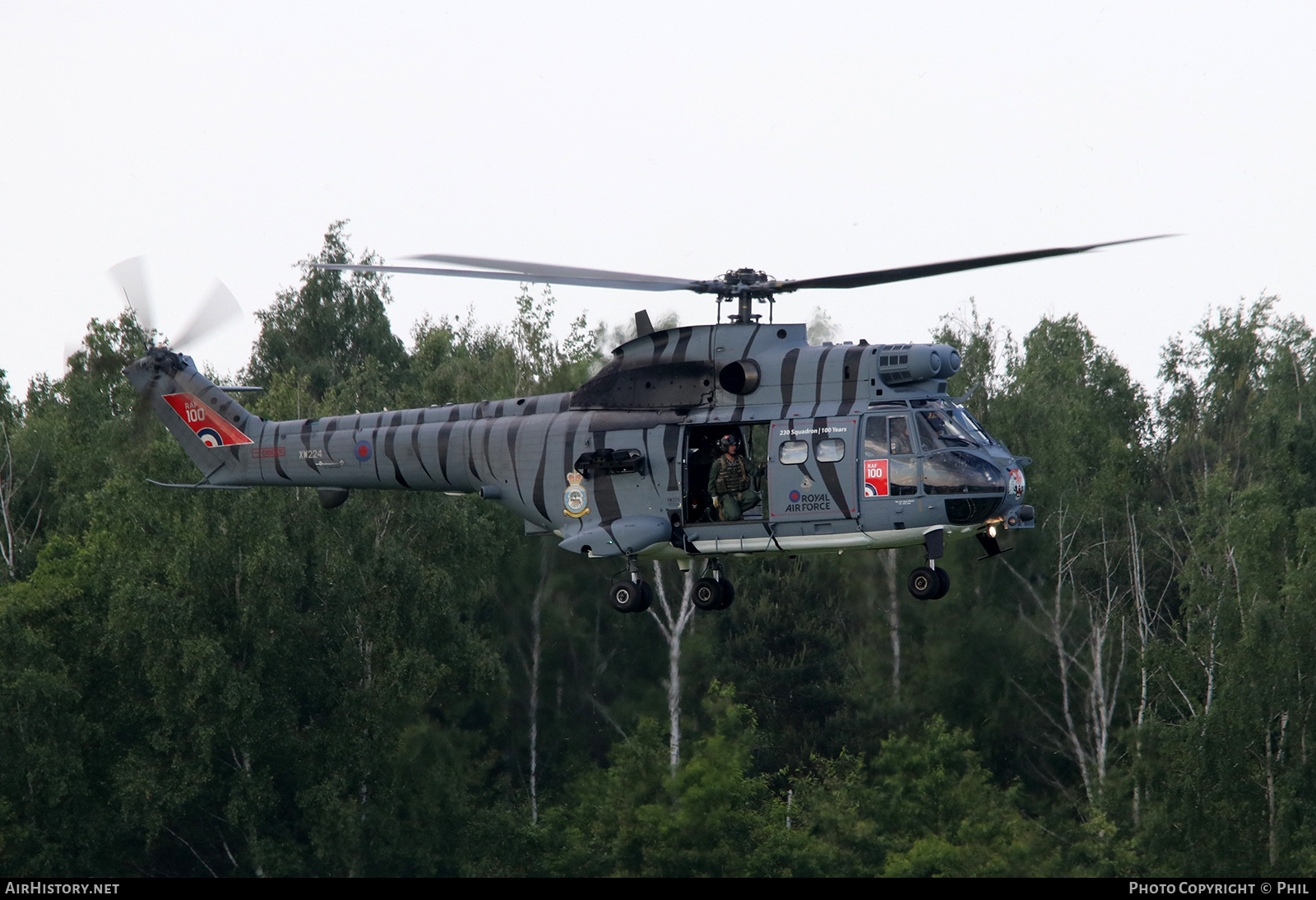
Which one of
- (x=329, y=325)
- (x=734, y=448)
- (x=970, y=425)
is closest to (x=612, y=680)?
(x=329, y=325)

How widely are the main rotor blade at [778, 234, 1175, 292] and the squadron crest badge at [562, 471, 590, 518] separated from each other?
376cm

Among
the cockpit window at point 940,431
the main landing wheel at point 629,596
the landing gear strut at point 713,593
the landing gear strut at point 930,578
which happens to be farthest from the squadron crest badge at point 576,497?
the cockpit window at point 940,431

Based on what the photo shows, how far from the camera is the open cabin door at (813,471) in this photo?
65.7 ft

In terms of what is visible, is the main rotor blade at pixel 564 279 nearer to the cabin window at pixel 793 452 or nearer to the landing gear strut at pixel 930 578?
the cabin window at pixel 793 452

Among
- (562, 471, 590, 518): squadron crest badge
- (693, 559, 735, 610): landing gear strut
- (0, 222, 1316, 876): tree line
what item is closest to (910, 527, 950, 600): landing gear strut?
A: (693, 559, 735, 610): landing gear strut

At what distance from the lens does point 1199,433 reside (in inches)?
2189

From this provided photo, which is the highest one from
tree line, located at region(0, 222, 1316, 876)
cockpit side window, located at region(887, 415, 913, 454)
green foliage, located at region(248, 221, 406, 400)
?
green foliage, located at region(248, 221, 406, 400)

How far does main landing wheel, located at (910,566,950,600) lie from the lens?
66.3 feet

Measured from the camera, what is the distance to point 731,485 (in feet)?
67.9

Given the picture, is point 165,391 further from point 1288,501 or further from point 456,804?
point 1288,501

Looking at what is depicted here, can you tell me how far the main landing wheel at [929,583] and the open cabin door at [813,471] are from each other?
1241mm

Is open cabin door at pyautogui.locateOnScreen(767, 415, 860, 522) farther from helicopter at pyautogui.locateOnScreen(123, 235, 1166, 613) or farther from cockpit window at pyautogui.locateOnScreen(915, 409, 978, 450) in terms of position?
cockpit window at pyautogui.locateOnScreen(915, 409, 978, 450)

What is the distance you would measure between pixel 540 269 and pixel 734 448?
339cm
